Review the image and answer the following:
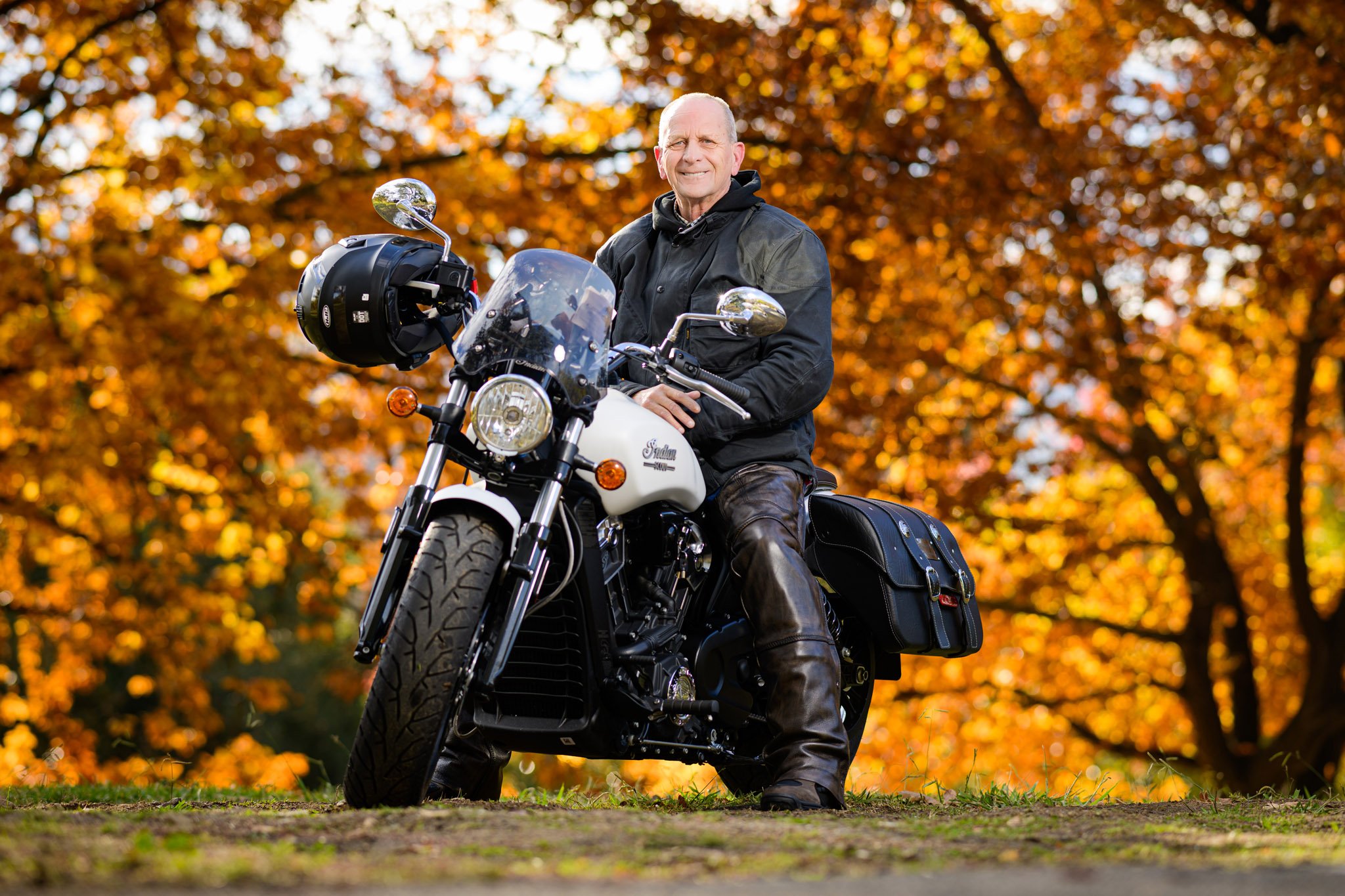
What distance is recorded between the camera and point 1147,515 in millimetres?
12820

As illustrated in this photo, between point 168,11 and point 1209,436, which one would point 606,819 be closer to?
point 168,11

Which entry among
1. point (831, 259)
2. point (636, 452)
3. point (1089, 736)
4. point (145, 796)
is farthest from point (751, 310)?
point (1089, 736)

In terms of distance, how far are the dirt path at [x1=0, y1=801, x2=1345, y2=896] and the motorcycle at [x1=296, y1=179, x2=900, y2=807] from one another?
0.78ft

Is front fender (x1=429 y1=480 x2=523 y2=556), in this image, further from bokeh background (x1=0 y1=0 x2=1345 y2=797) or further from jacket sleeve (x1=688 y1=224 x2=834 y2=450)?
bokeh background (x1=0 y1=0 x2=1345 y2=797)

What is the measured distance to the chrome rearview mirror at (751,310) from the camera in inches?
126

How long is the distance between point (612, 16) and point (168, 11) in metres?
2.95

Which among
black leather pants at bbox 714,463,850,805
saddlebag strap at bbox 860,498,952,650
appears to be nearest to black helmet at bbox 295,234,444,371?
black leather pants at bbox 714,463,850,805

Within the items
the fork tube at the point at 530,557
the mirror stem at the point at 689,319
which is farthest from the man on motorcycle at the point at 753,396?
the fork tube at the point at 530,557

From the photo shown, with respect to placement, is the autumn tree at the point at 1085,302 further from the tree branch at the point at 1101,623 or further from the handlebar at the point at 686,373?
the handlebar at the point at 686,373

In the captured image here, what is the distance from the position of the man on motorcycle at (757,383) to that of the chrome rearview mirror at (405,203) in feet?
2.29

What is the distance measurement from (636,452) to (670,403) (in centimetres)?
29

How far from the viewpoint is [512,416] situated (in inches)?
123

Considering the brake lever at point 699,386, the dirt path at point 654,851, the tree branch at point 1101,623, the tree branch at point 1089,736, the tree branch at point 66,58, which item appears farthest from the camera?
the tree branch at point 1089,736

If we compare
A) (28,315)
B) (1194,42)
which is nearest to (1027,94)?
(1194,42)
